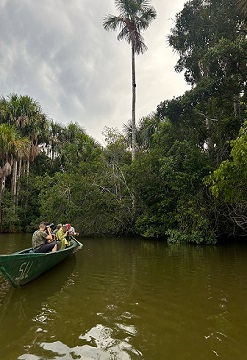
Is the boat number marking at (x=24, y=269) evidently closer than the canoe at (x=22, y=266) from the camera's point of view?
No

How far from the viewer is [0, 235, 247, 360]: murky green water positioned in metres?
3.59

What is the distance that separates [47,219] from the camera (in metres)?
21.6

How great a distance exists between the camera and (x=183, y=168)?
16.9 meters

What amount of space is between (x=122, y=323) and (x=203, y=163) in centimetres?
1313

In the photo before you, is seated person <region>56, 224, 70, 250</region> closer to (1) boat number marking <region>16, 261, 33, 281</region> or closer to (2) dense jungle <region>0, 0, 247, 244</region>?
(1) boat number marking <region>16, 261, 33, 281</region>

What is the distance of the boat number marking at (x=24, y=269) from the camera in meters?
6.32

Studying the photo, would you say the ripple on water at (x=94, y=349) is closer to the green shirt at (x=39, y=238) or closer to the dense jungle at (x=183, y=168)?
the green shirt at (x=39, y=238)

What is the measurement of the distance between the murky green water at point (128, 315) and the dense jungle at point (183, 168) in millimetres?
4908

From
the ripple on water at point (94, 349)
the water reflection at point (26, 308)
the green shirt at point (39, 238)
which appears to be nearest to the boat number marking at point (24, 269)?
the water reflection at point (26, 308)

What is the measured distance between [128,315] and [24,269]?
284cm

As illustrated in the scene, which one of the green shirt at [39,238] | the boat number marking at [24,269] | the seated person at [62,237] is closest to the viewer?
the boat number marking at [24,269]

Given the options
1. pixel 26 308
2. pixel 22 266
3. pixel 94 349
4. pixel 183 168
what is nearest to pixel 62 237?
pixel 22 266

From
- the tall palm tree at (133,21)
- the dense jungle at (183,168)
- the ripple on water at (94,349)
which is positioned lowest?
the ripple on water at (94,349)

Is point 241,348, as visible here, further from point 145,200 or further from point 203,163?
point 145,200
